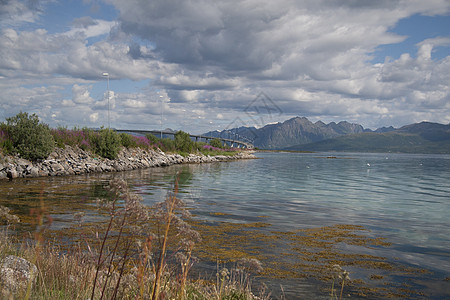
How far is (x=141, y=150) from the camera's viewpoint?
5675cm

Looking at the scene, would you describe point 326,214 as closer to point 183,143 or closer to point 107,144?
point 107,144

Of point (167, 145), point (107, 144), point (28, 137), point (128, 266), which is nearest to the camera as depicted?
point (128, 266)

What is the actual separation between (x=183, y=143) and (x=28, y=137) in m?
45.9

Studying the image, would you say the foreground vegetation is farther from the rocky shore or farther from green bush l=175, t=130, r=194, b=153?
green bush l=175, t=130, r=194, b=153

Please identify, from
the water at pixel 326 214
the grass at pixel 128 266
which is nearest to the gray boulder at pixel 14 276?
the grass at pixel 128 266

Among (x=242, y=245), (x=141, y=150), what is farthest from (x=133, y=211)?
(x=141, y=150)

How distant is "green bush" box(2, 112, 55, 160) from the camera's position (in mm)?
32406

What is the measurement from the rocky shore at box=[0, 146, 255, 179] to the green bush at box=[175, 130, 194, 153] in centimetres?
1677

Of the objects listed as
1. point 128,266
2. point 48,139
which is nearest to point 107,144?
point 48,139

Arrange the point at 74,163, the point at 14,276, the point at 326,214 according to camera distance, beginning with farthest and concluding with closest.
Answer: the point at 74,163 < the point at 326,214 < the point at 14,276

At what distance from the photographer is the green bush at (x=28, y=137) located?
3241 cm

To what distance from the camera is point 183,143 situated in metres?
77.2

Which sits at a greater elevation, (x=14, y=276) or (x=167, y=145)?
(x=167, y=145)

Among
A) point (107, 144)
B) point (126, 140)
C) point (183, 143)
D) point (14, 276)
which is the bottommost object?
point (14, 276)
